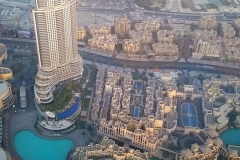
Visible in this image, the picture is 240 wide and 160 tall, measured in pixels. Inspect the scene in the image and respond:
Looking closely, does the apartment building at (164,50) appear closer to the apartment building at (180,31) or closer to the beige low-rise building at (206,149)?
the apartment building at (180,31)

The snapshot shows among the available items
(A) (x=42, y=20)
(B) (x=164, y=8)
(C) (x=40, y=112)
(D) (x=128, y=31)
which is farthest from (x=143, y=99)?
(B) (x=164, y=8)

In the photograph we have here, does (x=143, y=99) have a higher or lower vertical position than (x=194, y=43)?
lower

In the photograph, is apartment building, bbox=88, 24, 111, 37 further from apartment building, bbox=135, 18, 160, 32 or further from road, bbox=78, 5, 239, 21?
road, bbox=78, 5, 239, 21

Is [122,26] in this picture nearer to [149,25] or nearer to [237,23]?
[149,25]

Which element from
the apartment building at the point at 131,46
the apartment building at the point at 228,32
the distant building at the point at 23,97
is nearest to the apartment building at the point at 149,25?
the apartment building at the point at 131,46

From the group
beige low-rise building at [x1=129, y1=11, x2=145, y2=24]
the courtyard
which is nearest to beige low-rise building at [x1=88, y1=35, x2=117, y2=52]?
beige low-rise building at [x1=129, y1=11, x2=145, y2=24]

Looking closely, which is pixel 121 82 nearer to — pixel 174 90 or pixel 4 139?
pixel 174 90
